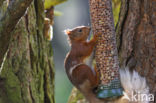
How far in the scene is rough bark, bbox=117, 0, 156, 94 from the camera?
2.96 metres

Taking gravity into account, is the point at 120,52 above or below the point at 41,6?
below

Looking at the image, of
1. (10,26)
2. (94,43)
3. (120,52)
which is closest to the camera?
(10,26)

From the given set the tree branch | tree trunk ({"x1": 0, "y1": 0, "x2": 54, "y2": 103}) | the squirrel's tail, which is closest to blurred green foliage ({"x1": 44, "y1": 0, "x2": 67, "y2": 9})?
tree trunk ({"x1": 0, "y1": 0, "x2": 54, "y2": 103})

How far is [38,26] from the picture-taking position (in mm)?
3977

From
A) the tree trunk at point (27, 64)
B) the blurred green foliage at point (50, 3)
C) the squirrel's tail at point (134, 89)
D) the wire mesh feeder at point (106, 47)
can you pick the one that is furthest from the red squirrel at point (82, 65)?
the blurred green foliage at point (50, 3)

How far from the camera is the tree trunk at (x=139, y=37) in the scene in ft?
9.71

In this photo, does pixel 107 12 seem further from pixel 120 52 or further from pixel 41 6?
pixel 41 6

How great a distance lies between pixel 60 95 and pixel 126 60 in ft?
14.5

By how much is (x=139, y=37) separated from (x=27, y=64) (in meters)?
1.29

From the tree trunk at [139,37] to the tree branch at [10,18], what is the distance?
3.83 ft

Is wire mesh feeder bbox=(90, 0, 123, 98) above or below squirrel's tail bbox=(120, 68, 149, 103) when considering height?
above

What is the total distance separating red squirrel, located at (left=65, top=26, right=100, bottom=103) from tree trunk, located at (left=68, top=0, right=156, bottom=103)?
324 millimetres

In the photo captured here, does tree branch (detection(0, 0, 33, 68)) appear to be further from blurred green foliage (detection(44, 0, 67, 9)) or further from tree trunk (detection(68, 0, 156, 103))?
blurred green foliage (detection(44, 0, 67, 9))

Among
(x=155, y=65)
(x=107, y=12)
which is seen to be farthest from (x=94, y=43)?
(x=155, y=65)
